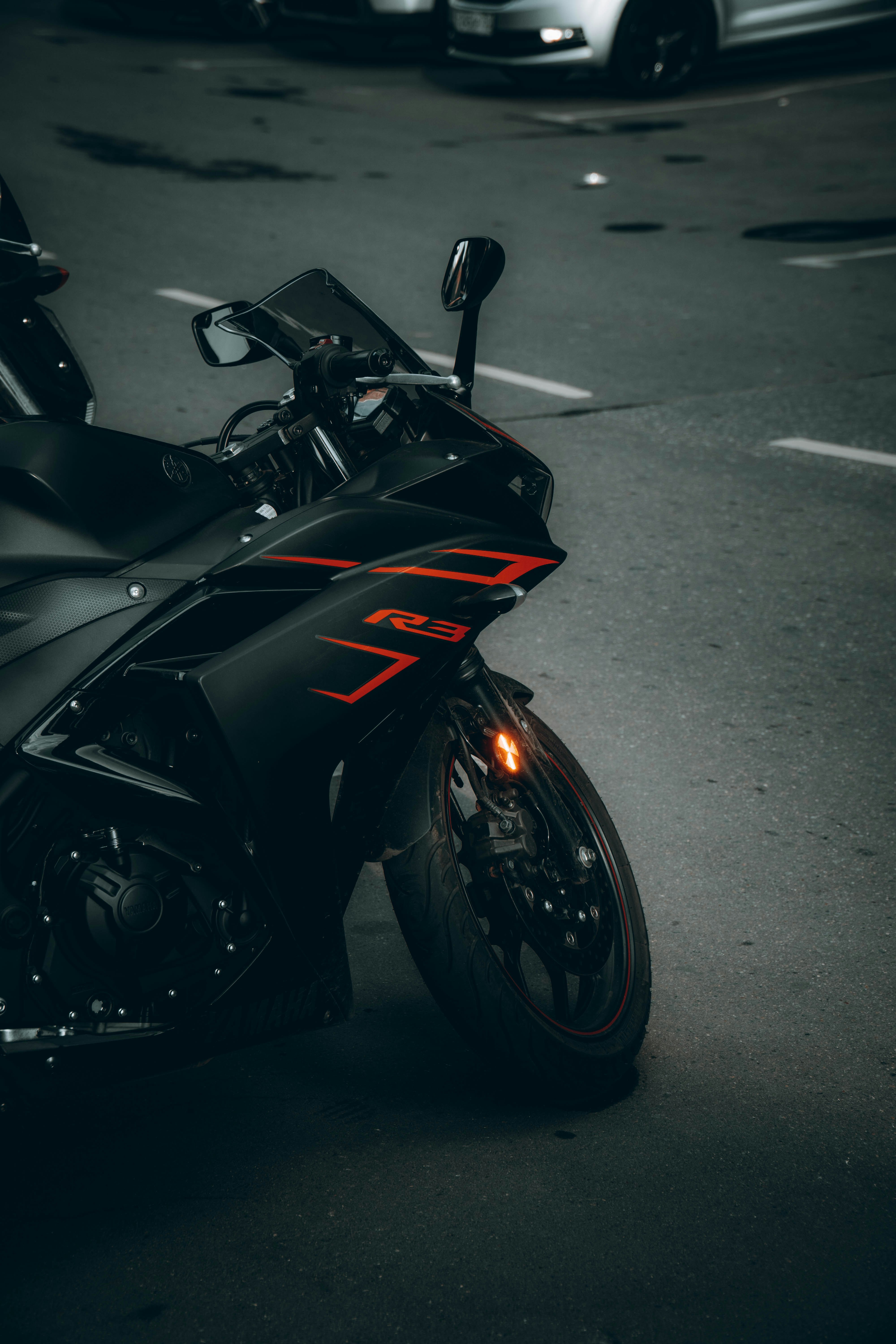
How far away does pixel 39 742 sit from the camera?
204cm

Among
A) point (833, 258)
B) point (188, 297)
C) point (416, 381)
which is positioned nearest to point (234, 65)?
point (188, 297)

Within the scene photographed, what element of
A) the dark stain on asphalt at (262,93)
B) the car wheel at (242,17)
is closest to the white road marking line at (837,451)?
the dark stain on asphalt at (262,93)

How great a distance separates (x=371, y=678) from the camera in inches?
84.3

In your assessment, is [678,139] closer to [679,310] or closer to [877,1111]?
[679,310]

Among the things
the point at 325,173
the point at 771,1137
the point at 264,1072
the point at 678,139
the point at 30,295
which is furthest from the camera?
the point at 678,139

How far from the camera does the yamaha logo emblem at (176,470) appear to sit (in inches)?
85.9

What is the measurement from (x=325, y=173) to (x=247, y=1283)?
10.7 meters

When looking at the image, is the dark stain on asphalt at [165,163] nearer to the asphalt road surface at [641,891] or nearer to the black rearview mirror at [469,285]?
the asphalt road surface at [641,891]

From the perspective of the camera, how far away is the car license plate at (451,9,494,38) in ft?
44.0

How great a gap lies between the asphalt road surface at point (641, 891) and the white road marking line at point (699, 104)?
4280 millimetres

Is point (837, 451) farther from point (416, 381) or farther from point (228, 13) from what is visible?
point (228, 13)

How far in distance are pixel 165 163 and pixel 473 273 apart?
10.4 meters

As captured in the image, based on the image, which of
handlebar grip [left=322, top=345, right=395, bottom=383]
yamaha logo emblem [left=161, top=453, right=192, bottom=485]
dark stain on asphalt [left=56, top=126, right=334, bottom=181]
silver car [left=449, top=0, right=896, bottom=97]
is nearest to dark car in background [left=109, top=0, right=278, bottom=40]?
silver car [left=449, top=0, right=896, bottom=97]

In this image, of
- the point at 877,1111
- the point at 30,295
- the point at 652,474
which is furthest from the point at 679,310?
the point at 877,1111
